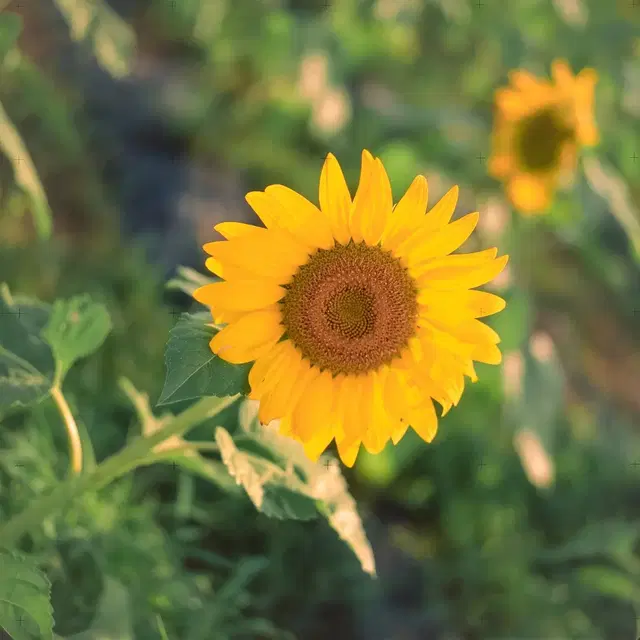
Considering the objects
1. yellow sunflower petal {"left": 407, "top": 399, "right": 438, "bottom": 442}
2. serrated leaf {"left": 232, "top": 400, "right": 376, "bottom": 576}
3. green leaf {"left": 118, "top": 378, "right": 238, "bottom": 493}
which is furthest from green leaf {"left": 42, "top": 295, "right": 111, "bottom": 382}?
yellow sunflower petal {"left": 407, "top": 399, "right": 438, "bottom": 442}

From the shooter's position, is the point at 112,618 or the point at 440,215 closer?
the point at 440,215

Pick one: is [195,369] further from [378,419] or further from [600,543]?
[600,543]

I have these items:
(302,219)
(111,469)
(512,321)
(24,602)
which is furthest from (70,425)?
(512,321)

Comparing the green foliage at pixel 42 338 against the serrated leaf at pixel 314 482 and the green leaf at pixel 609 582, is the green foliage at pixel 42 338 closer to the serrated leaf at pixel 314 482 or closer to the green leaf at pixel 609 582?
the serrated leaf at pixel 314 482

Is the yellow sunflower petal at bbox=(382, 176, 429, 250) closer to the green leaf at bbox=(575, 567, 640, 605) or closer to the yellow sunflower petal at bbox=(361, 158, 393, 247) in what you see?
the yellow sunflower petal at bbox=(361, 158, 393, 247)

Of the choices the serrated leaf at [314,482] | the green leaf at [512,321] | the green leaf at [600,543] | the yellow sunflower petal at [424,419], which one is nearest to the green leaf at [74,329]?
the serrated leaf at [314,482]
